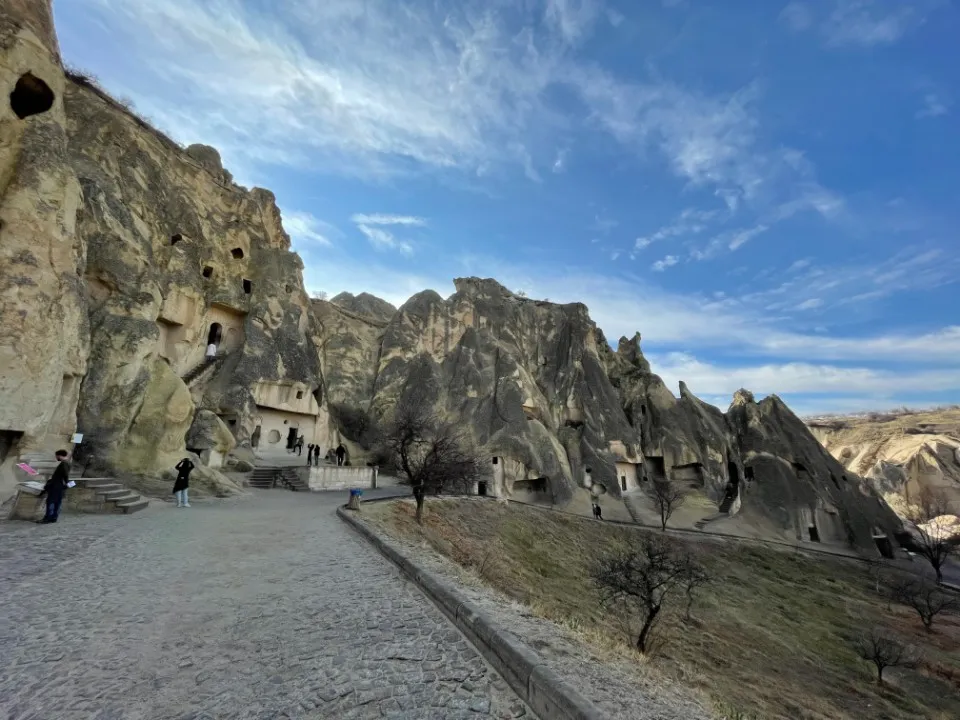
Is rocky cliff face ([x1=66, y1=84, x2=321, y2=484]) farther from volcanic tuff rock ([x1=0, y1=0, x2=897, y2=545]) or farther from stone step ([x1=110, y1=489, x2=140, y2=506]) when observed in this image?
stone step ([x1=110, y1=489, x2=140, y2=506])

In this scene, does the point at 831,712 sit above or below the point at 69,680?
below

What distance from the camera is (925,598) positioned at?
22984 mm

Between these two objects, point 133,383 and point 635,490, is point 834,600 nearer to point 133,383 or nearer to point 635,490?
point 635,490

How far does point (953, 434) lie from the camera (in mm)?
62750

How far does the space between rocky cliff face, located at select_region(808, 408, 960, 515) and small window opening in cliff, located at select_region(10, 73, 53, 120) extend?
72.0m

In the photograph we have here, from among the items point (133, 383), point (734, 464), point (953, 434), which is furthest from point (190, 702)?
point (953, 434)

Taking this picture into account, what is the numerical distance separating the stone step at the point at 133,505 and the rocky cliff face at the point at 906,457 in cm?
6648

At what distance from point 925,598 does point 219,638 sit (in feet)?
A: 114

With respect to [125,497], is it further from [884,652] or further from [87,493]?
[884,652]

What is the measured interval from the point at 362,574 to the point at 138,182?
68.8 ft

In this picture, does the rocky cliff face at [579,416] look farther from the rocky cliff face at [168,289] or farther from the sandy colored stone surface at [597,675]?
the sandy colored stone surface at [597,675]

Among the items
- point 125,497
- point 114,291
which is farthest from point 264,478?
point 114,291

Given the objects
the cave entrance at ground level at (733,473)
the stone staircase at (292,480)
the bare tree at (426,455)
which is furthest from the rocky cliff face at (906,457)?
the stone staircase at (292,480)

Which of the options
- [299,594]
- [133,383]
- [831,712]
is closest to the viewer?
[299,594]
